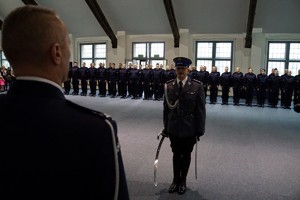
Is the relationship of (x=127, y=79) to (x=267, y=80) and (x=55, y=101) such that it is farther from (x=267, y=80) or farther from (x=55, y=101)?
(x=55, y=101)

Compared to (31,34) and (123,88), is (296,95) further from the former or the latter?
(31,34)

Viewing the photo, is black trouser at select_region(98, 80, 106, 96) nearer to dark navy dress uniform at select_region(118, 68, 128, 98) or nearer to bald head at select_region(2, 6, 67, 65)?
dark navy dress uniform at select_region(118, 68, 128, 98)

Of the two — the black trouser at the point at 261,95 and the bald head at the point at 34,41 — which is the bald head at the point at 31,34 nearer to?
the bald head at the point at 34,41

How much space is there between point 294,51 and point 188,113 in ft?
37.7

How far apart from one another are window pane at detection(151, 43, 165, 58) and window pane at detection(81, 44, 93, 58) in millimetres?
3473

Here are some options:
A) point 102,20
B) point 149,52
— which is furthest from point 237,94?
point 102,20

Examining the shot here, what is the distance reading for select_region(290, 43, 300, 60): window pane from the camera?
12922mm

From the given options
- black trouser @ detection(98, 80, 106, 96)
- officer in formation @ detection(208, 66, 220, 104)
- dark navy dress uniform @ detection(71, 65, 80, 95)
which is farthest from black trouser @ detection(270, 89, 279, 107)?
dark navy dress uniform @ detection(71, 65, 80, 95)

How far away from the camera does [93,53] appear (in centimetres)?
1585

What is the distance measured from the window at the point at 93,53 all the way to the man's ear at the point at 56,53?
15125mm

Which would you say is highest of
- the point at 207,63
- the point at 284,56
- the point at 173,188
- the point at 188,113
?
the point at 284,56

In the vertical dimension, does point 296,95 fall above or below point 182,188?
above

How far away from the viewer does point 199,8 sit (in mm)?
12375

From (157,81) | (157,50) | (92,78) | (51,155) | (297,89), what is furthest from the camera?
(157,50)
